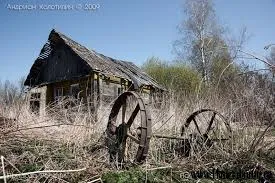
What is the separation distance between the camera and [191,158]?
5.02 m

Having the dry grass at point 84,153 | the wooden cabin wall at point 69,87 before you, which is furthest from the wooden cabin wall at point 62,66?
the dry grass at point 84,153

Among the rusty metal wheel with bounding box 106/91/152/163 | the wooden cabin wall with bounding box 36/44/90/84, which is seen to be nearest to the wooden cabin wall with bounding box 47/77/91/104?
the wooden cabin wall with bounding box 36/44/90/84

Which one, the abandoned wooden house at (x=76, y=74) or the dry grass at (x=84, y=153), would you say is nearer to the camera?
the dry grass at (x=84, y=153)

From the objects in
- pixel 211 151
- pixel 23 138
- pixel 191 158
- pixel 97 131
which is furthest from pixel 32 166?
pixel 211 151

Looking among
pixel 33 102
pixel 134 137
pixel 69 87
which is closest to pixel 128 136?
pixel 134 137

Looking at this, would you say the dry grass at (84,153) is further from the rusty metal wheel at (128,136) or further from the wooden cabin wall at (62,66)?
the wooden cabin wall at (62,66)

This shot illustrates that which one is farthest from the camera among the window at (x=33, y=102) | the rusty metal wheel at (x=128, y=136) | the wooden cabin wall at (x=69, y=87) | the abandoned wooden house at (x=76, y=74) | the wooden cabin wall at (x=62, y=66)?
the wooden cabin wall at (x=62, y=66)

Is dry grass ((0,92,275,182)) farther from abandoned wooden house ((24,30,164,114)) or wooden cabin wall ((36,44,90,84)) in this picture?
wooden cabin wall ((36,44,90,84))

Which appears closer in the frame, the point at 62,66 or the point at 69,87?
the point at 69,87

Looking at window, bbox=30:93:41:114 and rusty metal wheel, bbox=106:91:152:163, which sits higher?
window, bbox=30:93:41:114

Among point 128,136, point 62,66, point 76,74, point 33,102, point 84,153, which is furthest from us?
point 62,66

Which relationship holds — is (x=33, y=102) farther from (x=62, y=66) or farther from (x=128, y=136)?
(x=62, y=66)

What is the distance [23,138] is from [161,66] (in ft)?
89.1

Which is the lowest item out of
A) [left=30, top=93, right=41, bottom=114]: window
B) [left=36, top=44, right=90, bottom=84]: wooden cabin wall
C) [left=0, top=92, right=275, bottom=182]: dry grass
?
[left=0, top=92, right=275, bottom=182]: dry grass
